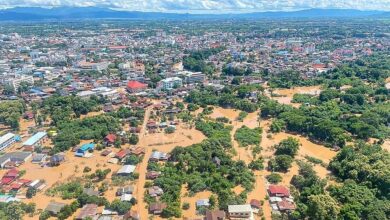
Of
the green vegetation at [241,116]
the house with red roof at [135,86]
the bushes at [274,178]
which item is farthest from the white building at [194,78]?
the bushes at [274,178]

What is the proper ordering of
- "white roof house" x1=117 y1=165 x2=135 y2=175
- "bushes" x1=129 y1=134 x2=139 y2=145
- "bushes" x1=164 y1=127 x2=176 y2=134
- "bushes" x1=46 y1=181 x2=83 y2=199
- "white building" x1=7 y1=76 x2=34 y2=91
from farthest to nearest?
1. "white building" x1=7 y1=76 x2=34 y2=91
2. "bushes" x1=164 y1=127 x2=176 y2=134
3. "bushes" x1=129 y1=134 x2=139 y2=145
4. "white roof house" x1=117 y1=165 x2=135 y2=175
5. "bushes" x1=46 y1=181 x2=83 y2=199

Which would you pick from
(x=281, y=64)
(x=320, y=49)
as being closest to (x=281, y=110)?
(x=281, y=64)

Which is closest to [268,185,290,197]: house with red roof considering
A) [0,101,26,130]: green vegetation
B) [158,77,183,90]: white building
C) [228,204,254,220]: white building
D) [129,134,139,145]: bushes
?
[228,204,254,220]: white building

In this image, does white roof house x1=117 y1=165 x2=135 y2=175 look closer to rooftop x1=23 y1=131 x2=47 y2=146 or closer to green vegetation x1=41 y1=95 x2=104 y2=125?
rooftop x1=23 y1=131 x2=47 y2=146

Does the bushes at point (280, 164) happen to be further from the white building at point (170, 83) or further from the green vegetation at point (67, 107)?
the white building at point (170, 83)

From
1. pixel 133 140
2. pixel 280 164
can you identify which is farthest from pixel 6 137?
pixel 280 164

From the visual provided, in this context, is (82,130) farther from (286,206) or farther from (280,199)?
(286,206)
